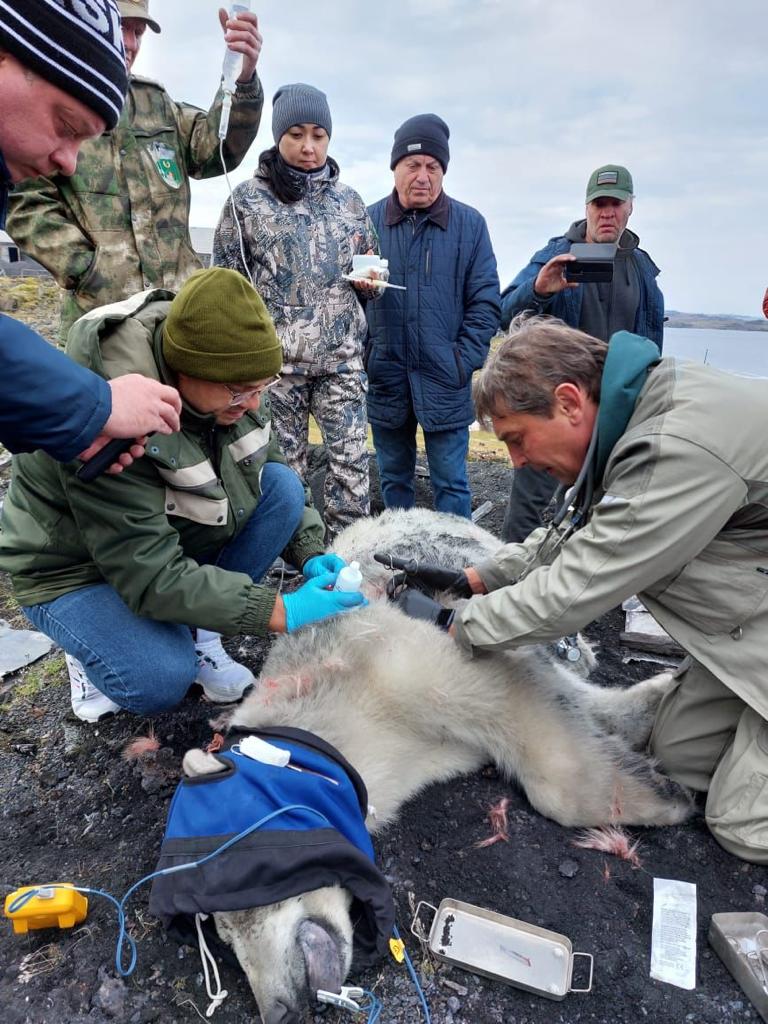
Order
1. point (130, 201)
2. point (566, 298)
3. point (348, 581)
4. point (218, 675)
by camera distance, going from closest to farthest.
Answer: point (348, 581) → point (218, 675) → point (130, 201) → point (566, 298)

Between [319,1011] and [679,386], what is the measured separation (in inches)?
89.7

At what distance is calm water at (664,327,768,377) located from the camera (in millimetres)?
4355

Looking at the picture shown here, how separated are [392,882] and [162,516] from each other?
158cm

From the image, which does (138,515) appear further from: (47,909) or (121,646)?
(47,909)

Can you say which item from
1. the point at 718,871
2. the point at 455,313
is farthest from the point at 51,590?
the point at 455,313

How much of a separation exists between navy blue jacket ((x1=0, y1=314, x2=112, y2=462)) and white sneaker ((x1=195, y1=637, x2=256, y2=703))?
4.93 ft

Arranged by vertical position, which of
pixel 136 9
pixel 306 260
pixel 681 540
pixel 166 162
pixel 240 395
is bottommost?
pixel 681 540

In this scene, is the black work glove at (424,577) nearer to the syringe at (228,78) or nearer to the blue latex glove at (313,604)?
the blue latex glove at (313,604)

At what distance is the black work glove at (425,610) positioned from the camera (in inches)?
114

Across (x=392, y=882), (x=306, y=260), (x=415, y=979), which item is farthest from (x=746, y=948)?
(x=306, y=260)

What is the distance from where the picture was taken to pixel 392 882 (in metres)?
2.40

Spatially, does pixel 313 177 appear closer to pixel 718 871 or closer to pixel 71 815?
pixel 71 815

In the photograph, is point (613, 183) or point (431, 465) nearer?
point (613, 183)

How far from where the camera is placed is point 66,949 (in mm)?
2158
